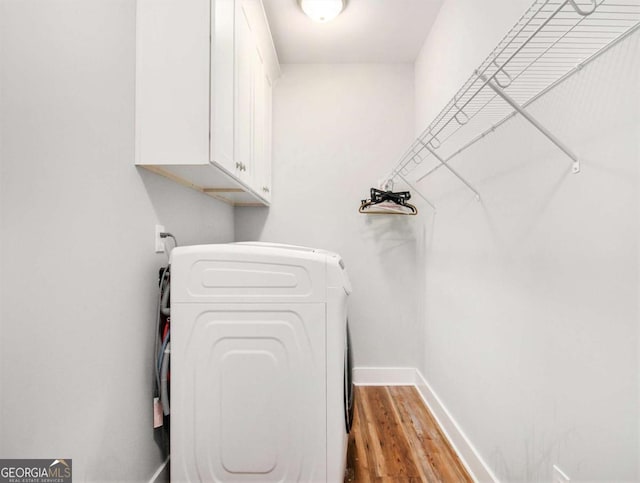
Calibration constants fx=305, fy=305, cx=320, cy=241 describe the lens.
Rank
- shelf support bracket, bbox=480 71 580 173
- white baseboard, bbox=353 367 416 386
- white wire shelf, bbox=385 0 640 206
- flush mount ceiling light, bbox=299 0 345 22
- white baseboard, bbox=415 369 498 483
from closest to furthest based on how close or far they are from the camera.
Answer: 1. white wire shelf, bbox=385 0 640 206
2. shelf support bracket, bbox=480 71 580 173
3. white baseboard, bbox=415 369 498 483
4. flush mount ceiling light, bbox=299 0 345 22
5. white baseboard, bbox=353 367 416 386

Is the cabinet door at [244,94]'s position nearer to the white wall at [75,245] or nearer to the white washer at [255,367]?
the white wall at [75,245]

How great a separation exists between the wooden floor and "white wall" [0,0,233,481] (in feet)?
3.51

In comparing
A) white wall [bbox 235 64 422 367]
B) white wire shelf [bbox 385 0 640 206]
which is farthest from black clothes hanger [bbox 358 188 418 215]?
white wire shelf [bbox 385 0 640 206]

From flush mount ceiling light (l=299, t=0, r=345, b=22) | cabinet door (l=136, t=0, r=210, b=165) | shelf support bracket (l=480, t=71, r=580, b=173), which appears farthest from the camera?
flush mount ceiling light (l=299, t=0, r=345, b=22)

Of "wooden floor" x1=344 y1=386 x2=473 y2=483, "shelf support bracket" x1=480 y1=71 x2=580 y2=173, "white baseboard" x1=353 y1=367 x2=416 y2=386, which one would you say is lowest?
"wooden floor" x1=344 y1=386 x2=473 y2=483

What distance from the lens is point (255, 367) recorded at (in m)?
1.29

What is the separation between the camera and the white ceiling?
204cm

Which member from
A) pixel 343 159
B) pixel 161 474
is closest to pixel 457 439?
pixel 161 474

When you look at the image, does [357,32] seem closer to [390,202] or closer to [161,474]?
[390,202]

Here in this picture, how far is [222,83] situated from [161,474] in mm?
1792

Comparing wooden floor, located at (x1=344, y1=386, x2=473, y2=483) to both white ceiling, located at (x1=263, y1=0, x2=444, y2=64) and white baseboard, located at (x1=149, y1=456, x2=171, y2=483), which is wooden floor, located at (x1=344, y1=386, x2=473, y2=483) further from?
white ceiling, located at (x1=263, y1=0, x2=444, y2=64)

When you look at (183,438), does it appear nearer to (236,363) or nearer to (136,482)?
(136,482)

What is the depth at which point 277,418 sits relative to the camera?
1.28 meters

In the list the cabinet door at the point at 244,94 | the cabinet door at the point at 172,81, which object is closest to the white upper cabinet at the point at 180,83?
the cabinet door at the point at 172,81
